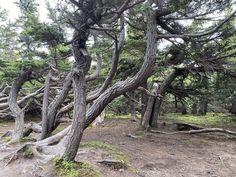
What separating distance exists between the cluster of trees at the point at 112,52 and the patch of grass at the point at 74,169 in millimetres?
138

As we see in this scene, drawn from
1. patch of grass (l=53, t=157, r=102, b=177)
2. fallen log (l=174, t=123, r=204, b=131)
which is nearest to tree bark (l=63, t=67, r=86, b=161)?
patch of grass (l=53, t=157, r=102, b=177)

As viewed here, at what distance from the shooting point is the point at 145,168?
16.8 feet

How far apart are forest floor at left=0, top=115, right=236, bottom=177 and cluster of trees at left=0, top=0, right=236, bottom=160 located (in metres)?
0.66

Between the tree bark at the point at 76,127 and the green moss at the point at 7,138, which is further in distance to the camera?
the green moss at the point at 7,138

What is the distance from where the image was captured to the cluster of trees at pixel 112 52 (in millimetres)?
4738

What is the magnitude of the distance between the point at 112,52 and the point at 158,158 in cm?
365

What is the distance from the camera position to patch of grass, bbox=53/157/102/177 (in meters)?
4.27

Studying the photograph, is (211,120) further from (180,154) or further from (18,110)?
(18,110)

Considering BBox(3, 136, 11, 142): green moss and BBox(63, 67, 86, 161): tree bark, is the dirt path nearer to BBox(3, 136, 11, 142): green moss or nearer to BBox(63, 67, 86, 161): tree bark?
BBox(63, 67, 86, 161): tree bark

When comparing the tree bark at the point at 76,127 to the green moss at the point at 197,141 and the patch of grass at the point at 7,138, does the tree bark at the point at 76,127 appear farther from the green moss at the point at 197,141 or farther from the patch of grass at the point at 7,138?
the patch of grass at the point at 7,138

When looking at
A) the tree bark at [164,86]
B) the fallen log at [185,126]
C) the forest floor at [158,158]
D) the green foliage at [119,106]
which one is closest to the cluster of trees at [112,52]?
the tree bark at [164,86]

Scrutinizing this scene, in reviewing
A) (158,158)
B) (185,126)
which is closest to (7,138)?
(158,158)

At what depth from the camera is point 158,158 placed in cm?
591

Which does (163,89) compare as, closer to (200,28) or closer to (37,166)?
(200,28)
